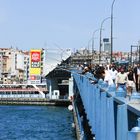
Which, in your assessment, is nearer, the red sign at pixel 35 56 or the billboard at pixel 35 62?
the billboard at pixel 35 62

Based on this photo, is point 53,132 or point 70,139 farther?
point 53,132

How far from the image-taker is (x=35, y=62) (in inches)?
7510

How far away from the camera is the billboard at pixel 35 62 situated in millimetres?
187875

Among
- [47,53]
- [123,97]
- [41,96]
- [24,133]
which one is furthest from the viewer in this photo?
[47,53]

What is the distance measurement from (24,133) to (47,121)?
19.5 meters

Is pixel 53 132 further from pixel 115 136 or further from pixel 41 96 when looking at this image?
pixel 41 96

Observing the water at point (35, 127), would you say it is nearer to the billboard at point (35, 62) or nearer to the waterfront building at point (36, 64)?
the waterfront building at point (36, 64)

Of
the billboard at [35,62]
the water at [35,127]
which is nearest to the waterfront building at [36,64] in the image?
the billboard at [35,62]

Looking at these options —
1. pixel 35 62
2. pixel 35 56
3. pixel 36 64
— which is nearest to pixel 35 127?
pixel 36 64

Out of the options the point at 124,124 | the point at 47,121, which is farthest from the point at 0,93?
the point at 124,124

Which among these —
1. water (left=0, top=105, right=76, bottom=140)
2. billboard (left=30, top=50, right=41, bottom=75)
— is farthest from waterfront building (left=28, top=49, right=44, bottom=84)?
water (left=0, top=105, right=76, bottom=140)

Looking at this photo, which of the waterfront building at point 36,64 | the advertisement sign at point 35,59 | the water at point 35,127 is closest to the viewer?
the water at point 35,127

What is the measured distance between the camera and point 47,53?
162 meters

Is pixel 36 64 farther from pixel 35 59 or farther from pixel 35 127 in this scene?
pixel 35 127
